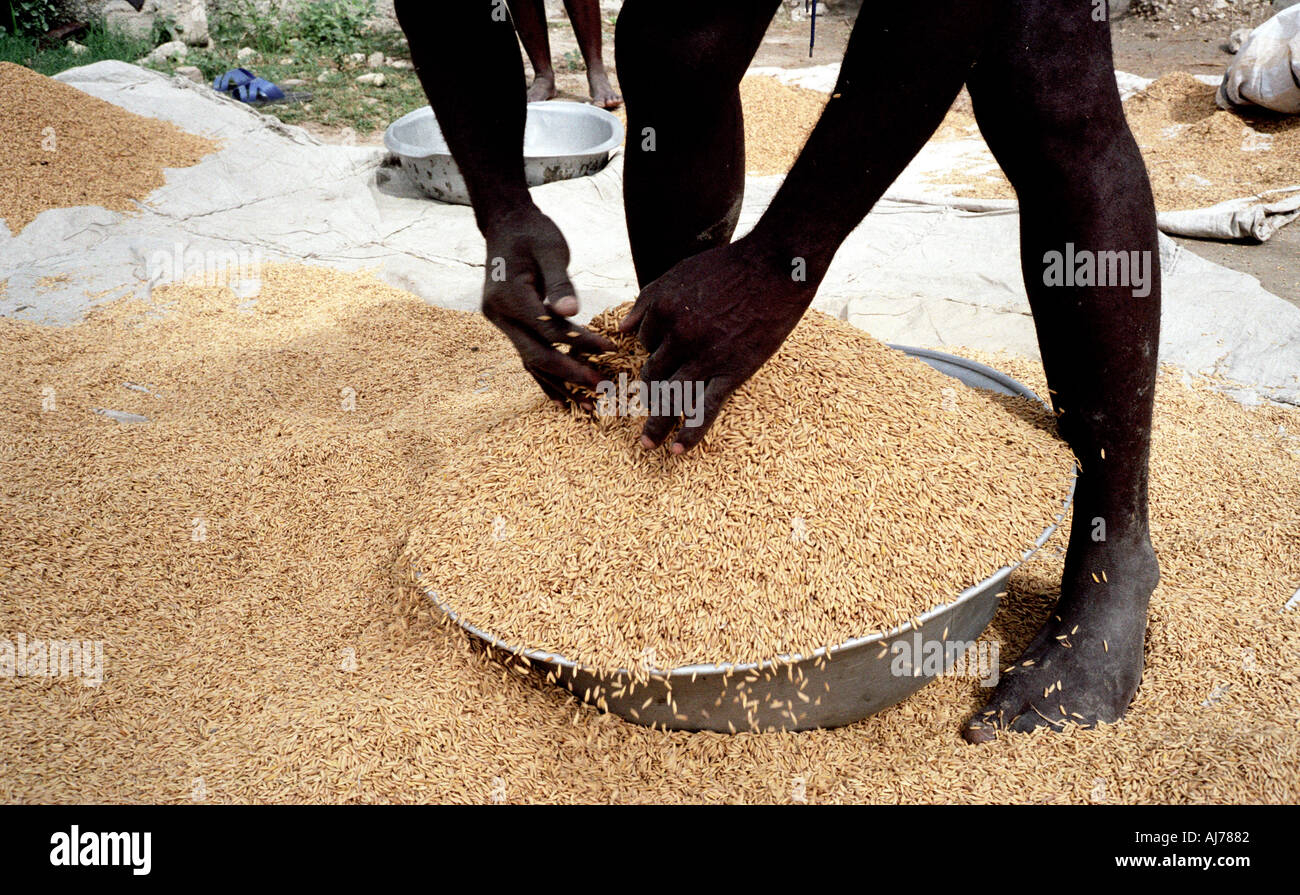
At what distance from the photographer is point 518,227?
5.03 feet

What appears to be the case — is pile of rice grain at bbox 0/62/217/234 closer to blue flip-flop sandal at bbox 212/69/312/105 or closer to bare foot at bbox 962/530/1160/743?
→ blue flip-flop sandal at bbox 212/69/312/105

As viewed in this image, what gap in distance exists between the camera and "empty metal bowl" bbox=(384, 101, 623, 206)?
12.9 feet

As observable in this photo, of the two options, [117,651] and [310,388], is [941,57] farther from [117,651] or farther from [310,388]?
[310,388]

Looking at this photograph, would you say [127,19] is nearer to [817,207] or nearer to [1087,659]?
[817,207]

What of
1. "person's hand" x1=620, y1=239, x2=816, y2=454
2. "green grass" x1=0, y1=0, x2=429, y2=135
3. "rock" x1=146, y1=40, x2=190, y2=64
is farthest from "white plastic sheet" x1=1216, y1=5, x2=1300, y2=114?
"rock" x1=146, y1=40, x2=190, y2=64

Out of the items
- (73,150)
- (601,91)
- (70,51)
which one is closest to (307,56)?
(70,51)

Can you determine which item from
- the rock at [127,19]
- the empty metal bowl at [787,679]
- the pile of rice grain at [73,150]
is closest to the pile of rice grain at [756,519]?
the empty metal bowl at [787,679]

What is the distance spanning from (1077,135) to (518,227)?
2.84ft

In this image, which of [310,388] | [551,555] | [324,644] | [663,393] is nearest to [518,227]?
[663,393]

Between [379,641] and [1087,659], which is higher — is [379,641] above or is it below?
below

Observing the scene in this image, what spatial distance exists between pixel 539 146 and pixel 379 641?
3273 mm

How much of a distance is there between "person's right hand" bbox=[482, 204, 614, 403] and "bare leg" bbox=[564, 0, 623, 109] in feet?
13.7

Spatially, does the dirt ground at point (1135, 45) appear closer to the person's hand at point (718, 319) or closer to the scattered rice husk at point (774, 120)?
the scattered rice husk at point (774, 120)

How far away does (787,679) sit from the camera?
4.34ft
